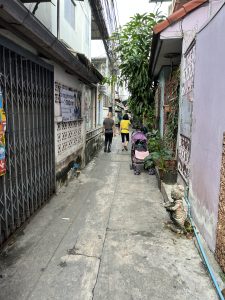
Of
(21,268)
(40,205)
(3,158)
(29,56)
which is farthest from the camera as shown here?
(40,205)

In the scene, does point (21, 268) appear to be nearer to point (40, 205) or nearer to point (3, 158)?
point (3, 158)

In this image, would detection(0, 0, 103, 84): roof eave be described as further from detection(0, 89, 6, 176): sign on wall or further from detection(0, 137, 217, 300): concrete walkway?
detection(0, 137, 217, 300): concrete walkway

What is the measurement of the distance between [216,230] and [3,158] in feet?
8.95

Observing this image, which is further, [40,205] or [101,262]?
[40,205]

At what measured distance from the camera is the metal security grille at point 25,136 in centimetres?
336

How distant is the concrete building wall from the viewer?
283cm

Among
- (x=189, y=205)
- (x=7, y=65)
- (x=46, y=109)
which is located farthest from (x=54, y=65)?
(x=189, y=205)

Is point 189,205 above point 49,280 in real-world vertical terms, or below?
above

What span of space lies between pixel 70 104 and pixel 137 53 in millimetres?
6117

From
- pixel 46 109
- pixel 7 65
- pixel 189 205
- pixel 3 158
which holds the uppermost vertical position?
pixel 7 65

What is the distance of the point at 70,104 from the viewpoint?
656 cm

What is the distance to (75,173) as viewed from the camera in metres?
7.13

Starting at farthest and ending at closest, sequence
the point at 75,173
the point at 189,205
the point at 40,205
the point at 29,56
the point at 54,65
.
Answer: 1. the point at 75,173
2. the point at 54,65
3. the point at 40,205
4. the point at 189,205
5. the point at 29,56

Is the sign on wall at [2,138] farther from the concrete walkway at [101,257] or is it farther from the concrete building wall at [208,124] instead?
the concrete building wall at [208,124]
